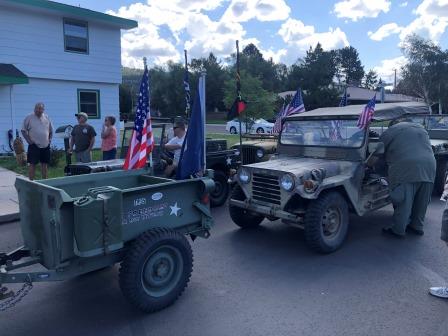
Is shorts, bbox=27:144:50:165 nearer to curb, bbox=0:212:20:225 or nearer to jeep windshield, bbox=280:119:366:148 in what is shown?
curb, bbox=0:212:20:225

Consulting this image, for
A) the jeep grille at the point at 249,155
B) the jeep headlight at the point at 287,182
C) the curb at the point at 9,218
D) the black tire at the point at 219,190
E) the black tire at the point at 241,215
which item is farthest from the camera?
the jeep grille at the point at 249,155

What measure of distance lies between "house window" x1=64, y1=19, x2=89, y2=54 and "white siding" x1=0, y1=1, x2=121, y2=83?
7.0 inches

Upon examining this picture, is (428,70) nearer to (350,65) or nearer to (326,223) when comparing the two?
(326,223)

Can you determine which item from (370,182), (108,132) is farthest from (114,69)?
(370,182)

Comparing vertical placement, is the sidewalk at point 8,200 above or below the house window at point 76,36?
below

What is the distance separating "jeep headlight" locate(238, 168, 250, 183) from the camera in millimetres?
6058

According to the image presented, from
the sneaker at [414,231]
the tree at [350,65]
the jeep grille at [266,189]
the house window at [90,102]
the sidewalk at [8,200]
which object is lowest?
the sneaker at [414,231]

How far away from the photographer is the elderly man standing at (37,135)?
8.45m

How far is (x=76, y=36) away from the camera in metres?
15.6

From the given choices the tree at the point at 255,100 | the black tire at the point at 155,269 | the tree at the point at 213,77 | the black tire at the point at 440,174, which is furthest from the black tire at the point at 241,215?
the tree at the point at 213,77

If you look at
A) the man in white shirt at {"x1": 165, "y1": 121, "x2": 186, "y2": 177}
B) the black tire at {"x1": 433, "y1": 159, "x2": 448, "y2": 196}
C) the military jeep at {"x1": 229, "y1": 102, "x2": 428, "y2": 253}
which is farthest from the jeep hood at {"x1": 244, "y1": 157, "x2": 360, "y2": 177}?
the black tire at {"x1": 433, "y1": 159, "x2": 448, "y2": 196}

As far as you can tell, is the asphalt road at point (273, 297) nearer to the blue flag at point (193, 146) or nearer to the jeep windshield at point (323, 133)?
the blue flag at point (193, 146)

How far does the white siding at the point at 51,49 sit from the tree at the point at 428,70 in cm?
2777

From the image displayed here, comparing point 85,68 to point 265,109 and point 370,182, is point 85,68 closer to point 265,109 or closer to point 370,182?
point 265,109
